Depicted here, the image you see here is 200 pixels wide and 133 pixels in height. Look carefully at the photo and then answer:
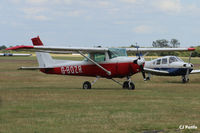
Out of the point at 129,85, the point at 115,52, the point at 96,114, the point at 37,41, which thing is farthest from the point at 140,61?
the point at 96,114

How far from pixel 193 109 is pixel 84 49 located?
28.6 ft

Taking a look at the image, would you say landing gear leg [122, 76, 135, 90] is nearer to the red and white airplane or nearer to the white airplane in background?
the red and white airplane

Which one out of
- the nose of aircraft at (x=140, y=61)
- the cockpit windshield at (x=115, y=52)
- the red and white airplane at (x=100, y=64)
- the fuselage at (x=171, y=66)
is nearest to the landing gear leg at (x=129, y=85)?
the red and white airplane at (x=100, y=64)

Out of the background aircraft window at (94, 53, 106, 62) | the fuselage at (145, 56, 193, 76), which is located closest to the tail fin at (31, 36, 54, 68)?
the background aircraft window at (94, 53, 106, 62)

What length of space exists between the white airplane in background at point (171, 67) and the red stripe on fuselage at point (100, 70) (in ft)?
20.9

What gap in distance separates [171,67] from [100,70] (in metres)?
6.63

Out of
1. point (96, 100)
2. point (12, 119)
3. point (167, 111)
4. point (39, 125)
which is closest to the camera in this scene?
point (39, 125)

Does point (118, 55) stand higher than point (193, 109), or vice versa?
point (118, 55)

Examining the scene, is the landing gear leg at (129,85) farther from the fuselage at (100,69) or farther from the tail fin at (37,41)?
the tail fin at (37,41)

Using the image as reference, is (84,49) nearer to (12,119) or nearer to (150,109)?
(150,109)

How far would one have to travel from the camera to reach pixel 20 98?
15.6m

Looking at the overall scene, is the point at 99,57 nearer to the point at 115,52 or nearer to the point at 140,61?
the point at 115,52

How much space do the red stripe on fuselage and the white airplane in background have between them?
20.9 ft

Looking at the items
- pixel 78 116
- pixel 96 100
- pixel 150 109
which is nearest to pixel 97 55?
pixel 96 100
